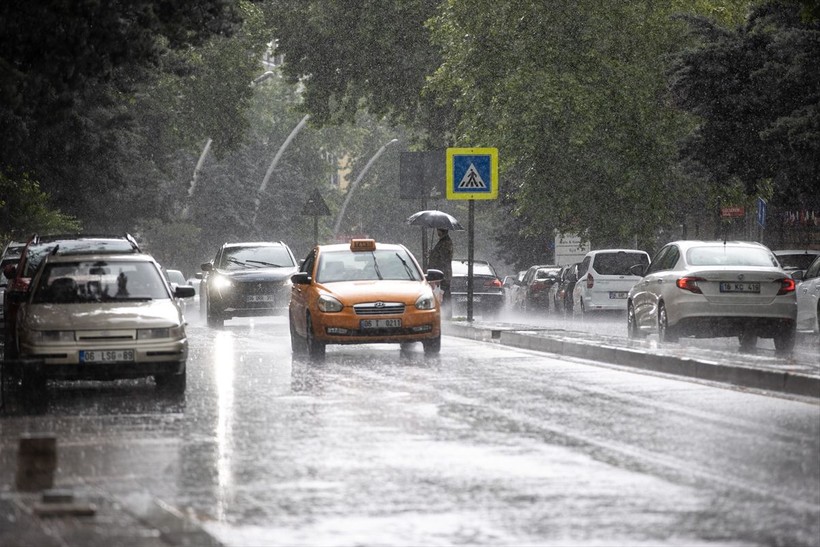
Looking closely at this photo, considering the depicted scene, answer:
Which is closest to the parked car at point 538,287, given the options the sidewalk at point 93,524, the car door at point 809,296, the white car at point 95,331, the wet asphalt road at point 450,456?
the car door at point 809,296

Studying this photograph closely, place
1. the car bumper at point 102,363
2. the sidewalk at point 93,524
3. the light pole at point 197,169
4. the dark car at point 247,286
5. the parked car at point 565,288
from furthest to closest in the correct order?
the light pole at point 197,169 → the parked car at point 565,288 → the dark car at point 247,286 → the car bumper at point 102,363 → the sidewalk at point 93,524

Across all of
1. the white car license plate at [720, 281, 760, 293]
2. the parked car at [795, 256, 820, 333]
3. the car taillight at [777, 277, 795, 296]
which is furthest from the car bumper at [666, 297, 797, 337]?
the parked car at [795, 256, 820, 333]

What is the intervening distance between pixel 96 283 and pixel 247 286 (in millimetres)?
17986

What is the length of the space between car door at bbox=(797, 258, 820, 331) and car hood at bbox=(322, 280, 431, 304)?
7.19 meters

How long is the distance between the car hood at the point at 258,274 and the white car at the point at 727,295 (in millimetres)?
12250

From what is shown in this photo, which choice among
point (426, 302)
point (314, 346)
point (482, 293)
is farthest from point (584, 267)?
point (314, 346)

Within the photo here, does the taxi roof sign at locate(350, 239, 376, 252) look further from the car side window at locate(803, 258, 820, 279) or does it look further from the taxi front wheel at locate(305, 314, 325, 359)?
the car side window at locate(803, 258, 820, 279)

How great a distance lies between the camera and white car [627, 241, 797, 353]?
79.3 ft

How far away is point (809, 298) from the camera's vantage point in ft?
91.9

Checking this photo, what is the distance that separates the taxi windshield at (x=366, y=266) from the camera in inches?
965

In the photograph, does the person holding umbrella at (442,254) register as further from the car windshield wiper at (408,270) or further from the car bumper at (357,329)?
the car bumper at (357,329)

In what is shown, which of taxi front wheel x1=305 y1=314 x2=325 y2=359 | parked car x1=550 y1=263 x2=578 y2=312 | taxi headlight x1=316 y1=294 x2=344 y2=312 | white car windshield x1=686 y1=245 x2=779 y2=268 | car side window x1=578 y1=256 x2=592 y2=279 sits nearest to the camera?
taxi headlight x1=316 y1=294 x2=344 y2=312

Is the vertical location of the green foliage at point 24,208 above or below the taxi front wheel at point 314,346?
above

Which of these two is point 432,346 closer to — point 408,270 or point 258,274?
point 408,270
